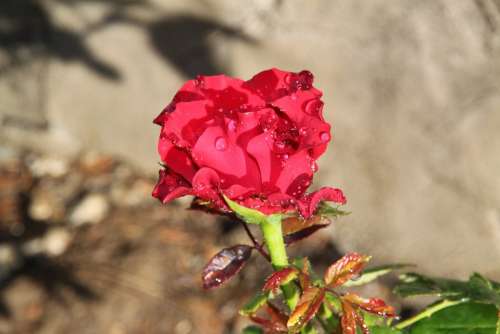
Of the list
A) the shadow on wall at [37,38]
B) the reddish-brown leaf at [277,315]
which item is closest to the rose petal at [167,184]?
the reddish-brown leaf at [277,315]

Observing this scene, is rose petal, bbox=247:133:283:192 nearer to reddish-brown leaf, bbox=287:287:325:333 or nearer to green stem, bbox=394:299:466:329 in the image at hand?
reddish-brown leaf, bbox=287:287:325:333

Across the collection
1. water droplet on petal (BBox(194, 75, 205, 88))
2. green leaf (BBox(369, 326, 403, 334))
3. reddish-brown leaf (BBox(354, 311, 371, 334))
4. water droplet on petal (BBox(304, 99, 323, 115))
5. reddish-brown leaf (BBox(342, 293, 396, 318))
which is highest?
water droplet on petal (BBox(194, 75, 205, 88))

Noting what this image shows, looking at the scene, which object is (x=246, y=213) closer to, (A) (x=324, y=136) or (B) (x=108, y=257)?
(A) (x=324, y=136)

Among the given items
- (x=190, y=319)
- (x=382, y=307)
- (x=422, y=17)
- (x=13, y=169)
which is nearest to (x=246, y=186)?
(x=382, y=307)

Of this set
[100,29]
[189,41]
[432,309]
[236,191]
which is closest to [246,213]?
[236,191]

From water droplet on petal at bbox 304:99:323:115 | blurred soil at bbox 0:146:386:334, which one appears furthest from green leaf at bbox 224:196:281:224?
blurred soil at bbox 0:146:386:334

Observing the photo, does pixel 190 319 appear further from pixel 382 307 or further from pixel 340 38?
pixel 382 307

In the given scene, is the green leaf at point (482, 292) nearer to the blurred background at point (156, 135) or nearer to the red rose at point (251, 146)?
the red rose at point (251, 146)
